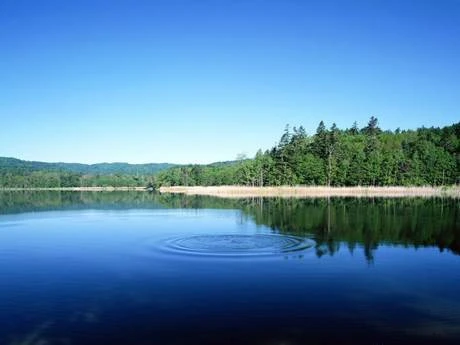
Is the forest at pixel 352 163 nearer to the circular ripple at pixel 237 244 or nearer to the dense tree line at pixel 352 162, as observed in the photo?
the dense tree line at pixel 352 162

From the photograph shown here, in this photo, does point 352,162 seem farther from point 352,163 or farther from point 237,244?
point 237,244

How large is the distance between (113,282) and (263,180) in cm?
11380

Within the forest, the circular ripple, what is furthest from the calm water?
the forest

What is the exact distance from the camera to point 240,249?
917 inches

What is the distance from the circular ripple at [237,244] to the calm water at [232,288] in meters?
0.06

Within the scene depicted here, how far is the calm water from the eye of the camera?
36.8 ft

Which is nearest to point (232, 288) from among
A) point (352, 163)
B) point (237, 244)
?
point (237, 244)

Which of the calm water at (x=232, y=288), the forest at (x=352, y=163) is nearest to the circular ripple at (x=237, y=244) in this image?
the calm water at (x=232, y=288)

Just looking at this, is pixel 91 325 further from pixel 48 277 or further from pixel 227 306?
pixel 48 277

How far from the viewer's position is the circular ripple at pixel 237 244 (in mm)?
22688

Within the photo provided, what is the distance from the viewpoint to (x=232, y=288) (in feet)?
50.9

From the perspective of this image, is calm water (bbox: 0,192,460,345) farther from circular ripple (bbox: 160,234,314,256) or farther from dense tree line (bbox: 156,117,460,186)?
dense tree line (bbox: 156,117,460,186)

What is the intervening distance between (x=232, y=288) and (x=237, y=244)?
9373mm

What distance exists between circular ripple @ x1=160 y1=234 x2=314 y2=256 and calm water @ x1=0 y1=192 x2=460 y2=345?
2.4 inches
